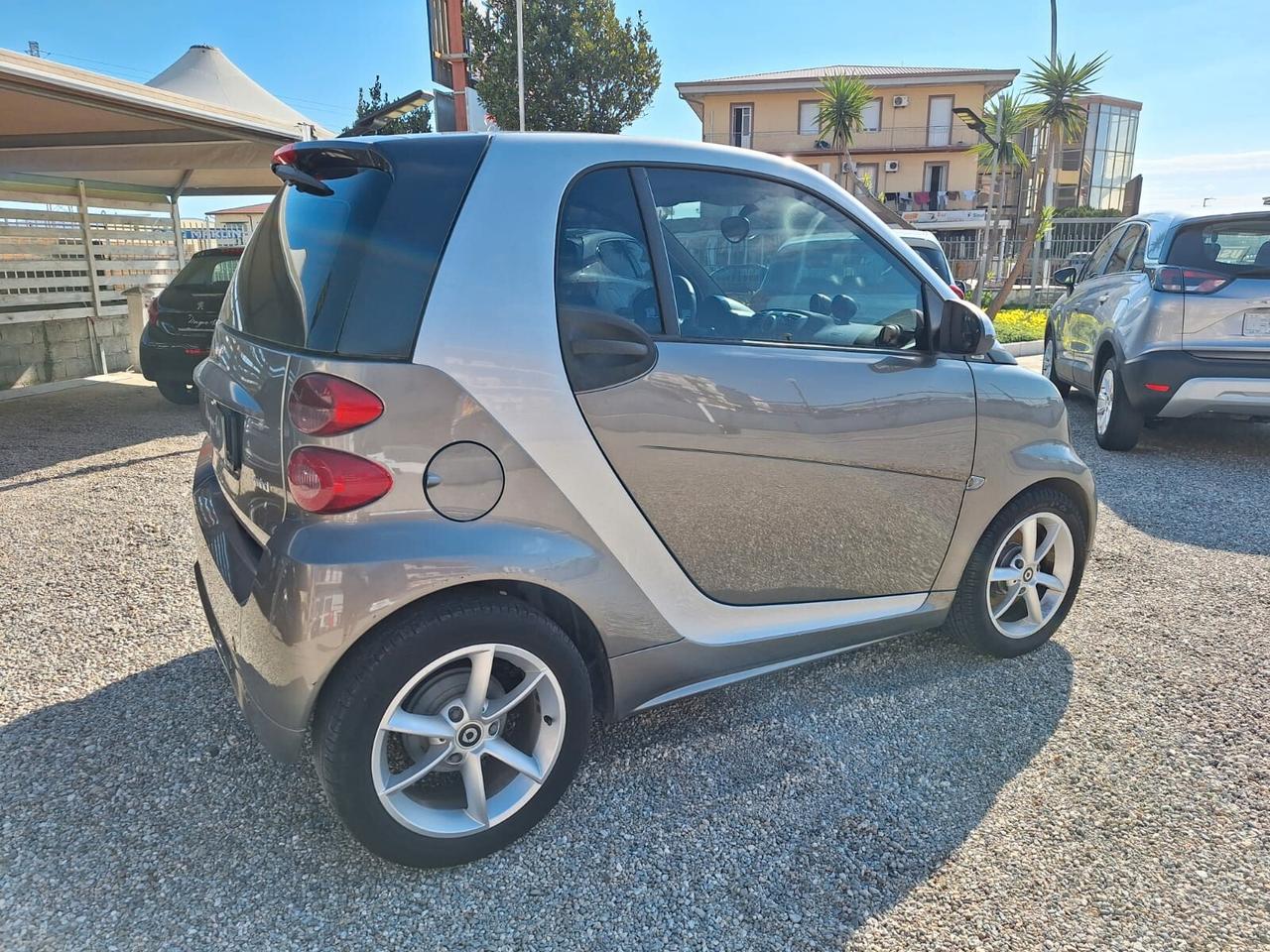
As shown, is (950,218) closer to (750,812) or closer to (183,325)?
(183,325)

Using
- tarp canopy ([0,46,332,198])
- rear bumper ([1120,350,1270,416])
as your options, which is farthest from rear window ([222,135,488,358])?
rear bumper ([1120,350,1270,416])

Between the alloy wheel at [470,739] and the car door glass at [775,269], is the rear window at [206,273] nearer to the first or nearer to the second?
the car door glass at [775,269]

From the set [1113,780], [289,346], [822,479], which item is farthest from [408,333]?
[1113,780]

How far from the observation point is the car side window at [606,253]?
212 centimetres

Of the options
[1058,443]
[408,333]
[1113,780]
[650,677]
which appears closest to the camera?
[408,333]

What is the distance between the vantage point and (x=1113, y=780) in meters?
2.49

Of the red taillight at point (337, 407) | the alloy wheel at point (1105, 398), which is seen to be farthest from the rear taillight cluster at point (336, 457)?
the alloy wheel at point (1105, 398)

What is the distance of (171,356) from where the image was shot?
802 cm

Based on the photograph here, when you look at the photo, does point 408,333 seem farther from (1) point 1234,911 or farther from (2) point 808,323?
(1) point 1234,911

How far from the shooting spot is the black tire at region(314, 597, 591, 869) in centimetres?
188

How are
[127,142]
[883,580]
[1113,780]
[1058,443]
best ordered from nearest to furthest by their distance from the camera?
1. [1113,780]
2. [883,580]
3. [1058,443]
4. [127,142]

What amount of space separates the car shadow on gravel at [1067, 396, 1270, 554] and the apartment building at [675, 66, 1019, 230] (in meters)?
32.5

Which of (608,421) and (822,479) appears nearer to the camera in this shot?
(608,421)

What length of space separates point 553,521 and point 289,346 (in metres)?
0.76
